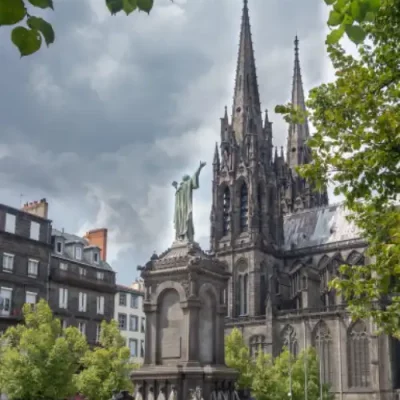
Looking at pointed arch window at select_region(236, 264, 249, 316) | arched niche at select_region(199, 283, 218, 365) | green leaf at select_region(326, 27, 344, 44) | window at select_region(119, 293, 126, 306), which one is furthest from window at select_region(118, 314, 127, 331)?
green leaf at select_region(326, 27, 344, 44)

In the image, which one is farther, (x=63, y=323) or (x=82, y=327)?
(x=82, y=327)

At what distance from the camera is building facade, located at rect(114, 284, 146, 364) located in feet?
215

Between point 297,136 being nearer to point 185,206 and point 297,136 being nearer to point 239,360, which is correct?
point 239,360

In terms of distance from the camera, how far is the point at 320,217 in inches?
3605

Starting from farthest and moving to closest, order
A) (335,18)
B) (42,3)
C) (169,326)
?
1. (169,326)
2. (335,18)
3. (42,3)

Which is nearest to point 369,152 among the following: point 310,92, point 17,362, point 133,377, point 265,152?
point 310,92

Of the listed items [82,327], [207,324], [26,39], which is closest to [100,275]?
[82,327]

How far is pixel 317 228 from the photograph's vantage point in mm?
90500

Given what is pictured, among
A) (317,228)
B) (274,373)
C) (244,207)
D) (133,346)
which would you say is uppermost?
(244,207)

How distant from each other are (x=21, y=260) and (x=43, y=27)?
4804 cm

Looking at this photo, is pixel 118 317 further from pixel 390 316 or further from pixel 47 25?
pixel 47 25

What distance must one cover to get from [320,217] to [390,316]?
7755cm

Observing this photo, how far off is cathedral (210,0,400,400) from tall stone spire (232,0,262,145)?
139 mm

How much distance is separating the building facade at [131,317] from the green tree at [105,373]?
70.0ft
